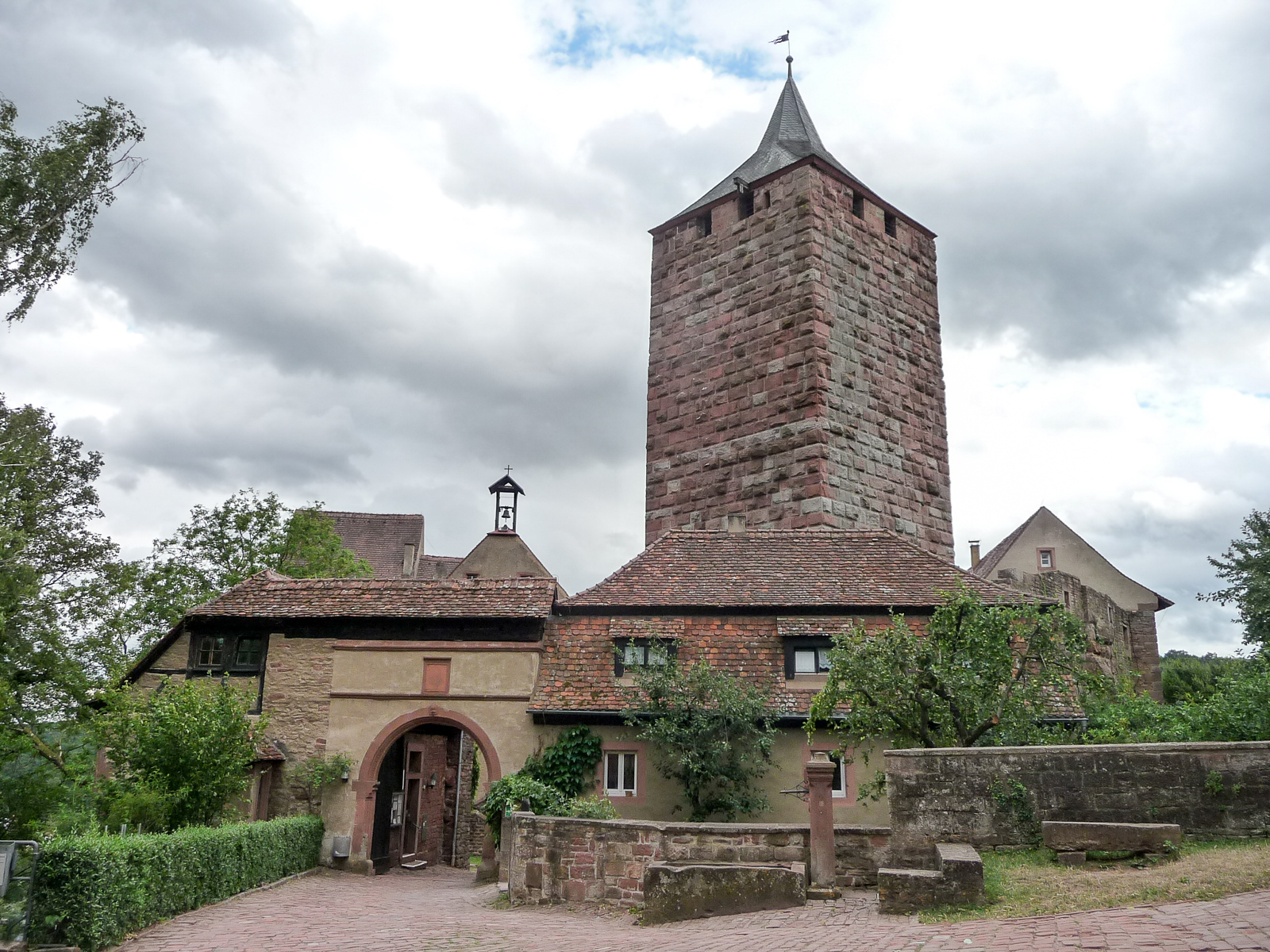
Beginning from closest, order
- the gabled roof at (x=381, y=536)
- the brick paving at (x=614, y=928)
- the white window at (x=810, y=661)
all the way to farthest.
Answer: the brick paving at (x=614, y=928)
the white window at (x=810, y=661)
the gabled roof at (x=381, y=536)

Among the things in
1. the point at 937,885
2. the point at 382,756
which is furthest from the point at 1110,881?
the point at 382,756

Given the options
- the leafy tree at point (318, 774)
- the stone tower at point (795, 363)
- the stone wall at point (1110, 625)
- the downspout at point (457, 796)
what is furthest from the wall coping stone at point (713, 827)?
the downspout at point (457, 796)

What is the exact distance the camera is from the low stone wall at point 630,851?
1099 cm

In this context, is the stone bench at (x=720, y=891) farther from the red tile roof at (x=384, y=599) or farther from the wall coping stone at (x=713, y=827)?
the red tile roof at (x=384, y=599)

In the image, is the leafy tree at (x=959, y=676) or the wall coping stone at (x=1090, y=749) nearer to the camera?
the wall coping stone at (x=1090, y=749)

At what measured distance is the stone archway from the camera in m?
16.8

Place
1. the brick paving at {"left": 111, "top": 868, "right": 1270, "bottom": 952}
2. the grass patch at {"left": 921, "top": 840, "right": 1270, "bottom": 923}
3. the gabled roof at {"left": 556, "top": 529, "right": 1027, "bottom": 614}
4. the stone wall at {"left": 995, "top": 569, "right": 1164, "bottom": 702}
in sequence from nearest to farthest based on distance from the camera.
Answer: the brick paving at {"left": 111, "top": 868, "right": 1270, "bottom": 952}, the grass patch at {"left": 921, "top": 840, "right": 1270, "bottom": 923}, the gabled roof at {"left": 556, "top": 529, "right": 1027, "bottom": 614}, the stone wall at {"left": 995, "top": 569, "right": 1164, "bottom": 702}

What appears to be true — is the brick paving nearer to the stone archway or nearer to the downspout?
the stone archway

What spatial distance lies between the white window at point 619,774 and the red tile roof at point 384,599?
259cm

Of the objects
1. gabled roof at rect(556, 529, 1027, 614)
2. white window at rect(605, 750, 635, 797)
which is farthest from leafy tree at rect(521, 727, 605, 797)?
gabled roof at rect(556, 529, 1027, 614)

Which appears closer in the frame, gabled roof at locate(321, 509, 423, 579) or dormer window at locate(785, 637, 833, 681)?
dormer window at locate(785, 637, 833, 681)

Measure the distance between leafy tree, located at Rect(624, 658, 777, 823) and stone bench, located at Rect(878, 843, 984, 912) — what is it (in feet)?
20.7

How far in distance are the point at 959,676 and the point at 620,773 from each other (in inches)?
251

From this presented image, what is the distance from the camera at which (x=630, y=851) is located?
1145 cm
